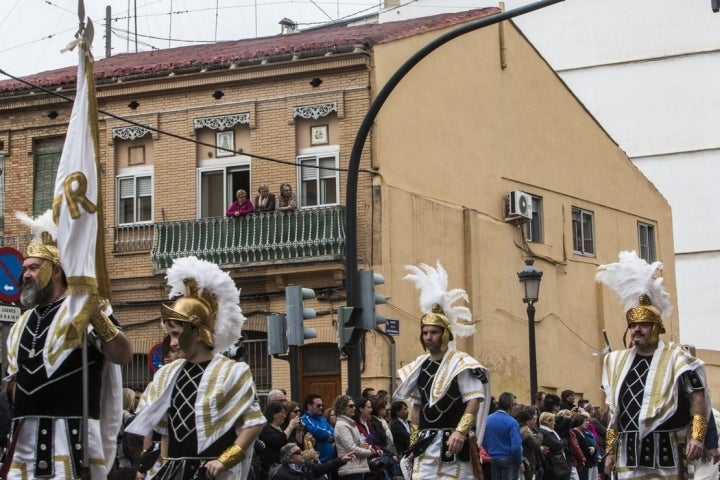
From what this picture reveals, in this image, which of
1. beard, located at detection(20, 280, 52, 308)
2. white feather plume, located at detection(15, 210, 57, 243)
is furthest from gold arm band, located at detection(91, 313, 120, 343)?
white feather plume, located at detection(15, 210, 57, 243)

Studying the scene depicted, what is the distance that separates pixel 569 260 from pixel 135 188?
10920 mm

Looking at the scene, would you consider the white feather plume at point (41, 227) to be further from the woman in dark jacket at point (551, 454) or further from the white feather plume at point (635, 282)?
the woman in dark jacket at point (551, 454)

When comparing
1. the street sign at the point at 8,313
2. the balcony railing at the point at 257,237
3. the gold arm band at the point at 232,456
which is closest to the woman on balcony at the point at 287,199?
the balcony railing at the point at 257,237

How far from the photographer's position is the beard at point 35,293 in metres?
8.70

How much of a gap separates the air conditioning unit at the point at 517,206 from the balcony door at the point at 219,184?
6.25m

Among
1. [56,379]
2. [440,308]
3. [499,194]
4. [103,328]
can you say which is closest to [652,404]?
[440,308]

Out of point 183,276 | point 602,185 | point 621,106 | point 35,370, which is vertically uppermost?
point 621,106

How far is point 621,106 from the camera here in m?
47.6

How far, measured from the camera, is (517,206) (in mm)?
32000

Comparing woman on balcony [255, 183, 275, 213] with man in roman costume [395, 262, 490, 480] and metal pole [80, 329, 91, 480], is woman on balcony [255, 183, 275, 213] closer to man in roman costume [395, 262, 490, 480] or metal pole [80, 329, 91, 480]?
man in roman costume [395, 262, 490, 480]

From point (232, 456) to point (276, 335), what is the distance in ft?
Answer: 34.1

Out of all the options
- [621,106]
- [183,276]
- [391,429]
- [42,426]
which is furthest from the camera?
[621,106]

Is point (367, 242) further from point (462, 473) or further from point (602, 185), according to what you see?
point (462, 473)

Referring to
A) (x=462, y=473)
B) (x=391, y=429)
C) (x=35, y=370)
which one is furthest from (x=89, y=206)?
(x=391, y=429)
